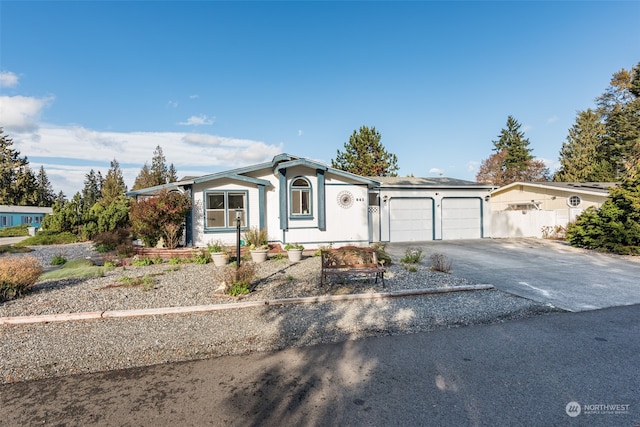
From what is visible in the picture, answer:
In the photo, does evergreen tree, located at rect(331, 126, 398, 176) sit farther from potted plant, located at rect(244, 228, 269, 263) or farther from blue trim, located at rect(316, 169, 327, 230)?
potted plant, located at rect(244, 228, 269, 263)

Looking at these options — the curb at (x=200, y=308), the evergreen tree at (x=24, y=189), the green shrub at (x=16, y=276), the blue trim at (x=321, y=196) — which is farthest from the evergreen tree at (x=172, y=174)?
the curb at (x=200, y=308)

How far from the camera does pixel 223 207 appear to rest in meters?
12.8

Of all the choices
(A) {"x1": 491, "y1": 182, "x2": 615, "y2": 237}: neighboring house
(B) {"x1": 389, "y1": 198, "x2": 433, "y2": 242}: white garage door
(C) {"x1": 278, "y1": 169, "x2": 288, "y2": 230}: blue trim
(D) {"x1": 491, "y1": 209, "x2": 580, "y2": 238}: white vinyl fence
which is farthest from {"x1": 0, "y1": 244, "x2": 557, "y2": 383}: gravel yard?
(A) {"x1": 491, "y1": 182, "x2": 615, "y2": 237}: neighboring house

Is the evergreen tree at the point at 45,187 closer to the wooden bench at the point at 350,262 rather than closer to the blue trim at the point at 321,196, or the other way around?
the blue trim at the point at 321,196

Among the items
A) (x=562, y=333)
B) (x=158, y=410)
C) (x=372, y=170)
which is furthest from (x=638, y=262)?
(x=372, y=170)

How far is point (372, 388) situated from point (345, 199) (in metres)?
10.7

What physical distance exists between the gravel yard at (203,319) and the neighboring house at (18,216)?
34.3 meters

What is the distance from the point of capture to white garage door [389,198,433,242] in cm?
1683

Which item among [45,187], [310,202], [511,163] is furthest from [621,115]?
[45,187]

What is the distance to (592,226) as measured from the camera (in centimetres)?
1399

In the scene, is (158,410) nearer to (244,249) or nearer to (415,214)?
(244,249)

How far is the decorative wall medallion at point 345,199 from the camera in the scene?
13.7 metres

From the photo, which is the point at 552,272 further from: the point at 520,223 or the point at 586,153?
the point at 586,153

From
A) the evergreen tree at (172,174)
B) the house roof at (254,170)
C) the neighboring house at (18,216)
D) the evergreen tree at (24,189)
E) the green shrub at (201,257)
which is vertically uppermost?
the evergreen tree at (172,174)
